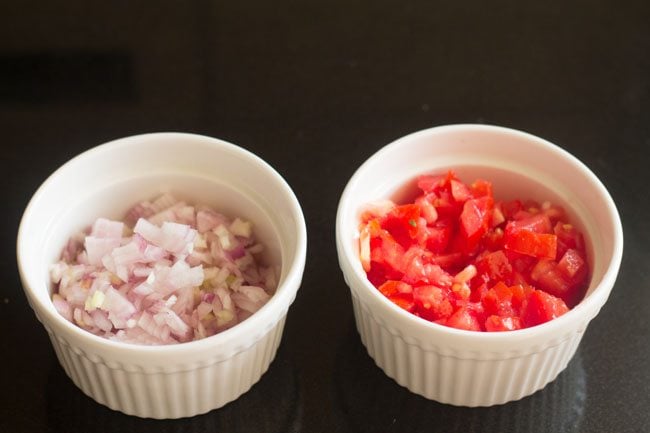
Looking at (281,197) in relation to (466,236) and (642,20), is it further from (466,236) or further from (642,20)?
(642,20)

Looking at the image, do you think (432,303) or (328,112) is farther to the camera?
(328,112)

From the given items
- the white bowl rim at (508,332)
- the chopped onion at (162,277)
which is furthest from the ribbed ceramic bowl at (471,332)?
the chopped onion at (162,277)

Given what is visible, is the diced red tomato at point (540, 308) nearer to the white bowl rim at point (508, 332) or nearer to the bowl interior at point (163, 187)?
the white bowl rim at point (508, 332)

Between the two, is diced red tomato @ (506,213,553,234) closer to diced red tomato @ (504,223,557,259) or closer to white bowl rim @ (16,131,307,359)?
diced red tomato @ (504,223,557,259)

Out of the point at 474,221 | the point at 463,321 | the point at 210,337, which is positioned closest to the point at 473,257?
the point at 474,221

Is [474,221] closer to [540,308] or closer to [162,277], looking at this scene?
[540,308]

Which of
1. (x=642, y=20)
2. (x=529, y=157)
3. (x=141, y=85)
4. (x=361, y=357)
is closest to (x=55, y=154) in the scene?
(x=141, y=85)

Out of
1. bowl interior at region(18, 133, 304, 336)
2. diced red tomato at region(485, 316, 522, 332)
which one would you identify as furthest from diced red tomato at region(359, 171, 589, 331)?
bowl interior at region(18, 133, 304, 336)
